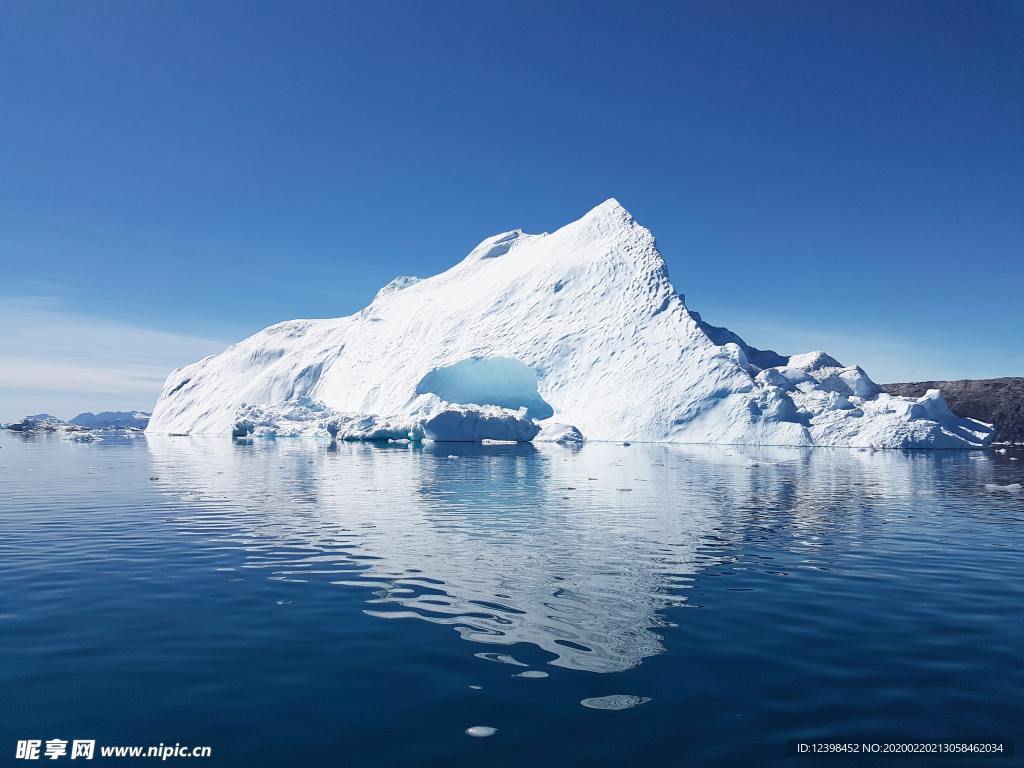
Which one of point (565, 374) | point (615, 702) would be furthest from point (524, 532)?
point (565, 374)

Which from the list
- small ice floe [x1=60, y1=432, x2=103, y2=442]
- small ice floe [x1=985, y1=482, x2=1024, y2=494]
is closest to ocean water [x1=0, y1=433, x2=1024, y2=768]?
small ice floe [x1=985, y1=482, x2=1024, y2=494]

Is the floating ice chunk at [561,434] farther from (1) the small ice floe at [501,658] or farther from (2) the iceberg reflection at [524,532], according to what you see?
(1) the small ice floe at [501,658]

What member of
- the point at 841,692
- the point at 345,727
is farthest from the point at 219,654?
the point at 841,692

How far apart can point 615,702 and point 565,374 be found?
185 feet

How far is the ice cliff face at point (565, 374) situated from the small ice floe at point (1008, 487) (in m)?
28.3

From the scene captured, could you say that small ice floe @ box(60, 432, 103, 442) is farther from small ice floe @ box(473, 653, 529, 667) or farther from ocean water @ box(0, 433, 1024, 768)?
small ice floe @ box(473, 653, 529, 667)

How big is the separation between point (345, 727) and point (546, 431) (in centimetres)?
5335

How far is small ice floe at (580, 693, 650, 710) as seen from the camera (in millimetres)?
5008

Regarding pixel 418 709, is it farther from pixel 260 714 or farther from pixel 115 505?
pixel 115 505

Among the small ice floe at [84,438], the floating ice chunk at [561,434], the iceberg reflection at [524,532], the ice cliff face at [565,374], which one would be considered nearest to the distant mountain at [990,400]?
the ice cliff face at [565,374]

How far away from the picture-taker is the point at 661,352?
187 ft

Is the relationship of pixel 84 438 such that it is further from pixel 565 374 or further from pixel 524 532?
pixel 524 532

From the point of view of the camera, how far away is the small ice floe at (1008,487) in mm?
21270

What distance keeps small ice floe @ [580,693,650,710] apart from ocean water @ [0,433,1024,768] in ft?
0.08
